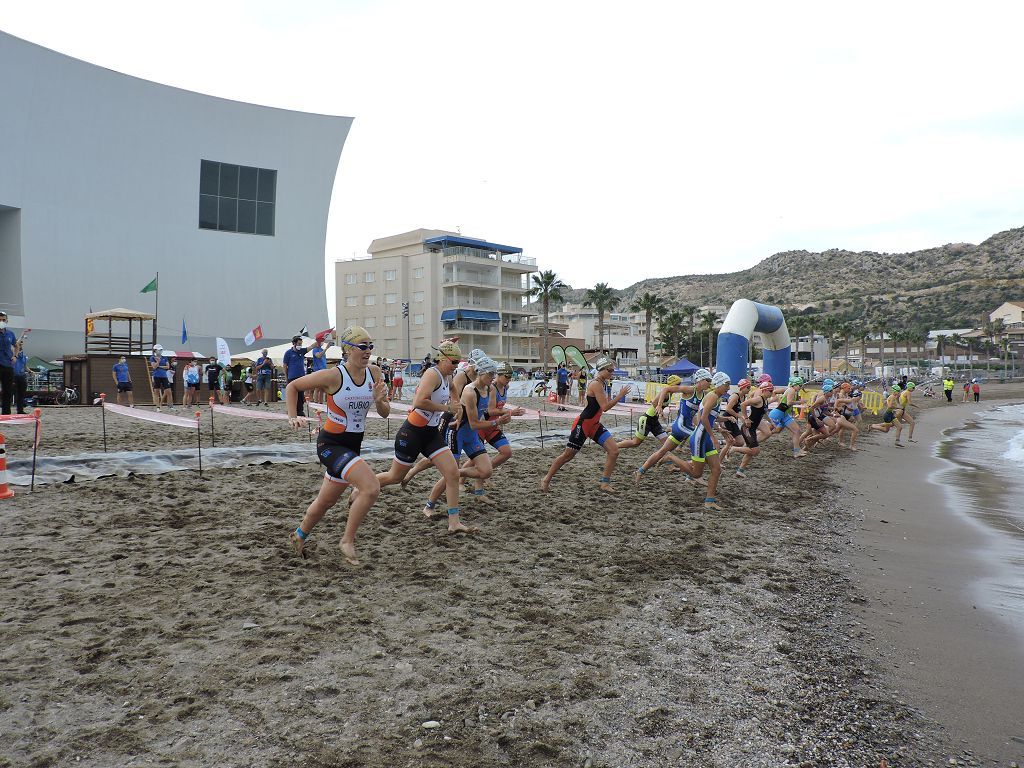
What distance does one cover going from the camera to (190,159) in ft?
144

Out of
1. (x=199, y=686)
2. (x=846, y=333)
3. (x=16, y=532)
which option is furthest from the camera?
(x=846, y=333)

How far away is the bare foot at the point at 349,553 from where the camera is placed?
526cm

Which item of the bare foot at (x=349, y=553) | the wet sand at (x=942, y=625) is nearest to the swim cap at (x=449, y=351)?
the bare foot at (x=349, y=553)

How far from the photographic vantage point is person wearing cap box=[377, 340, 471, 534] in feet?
20.1

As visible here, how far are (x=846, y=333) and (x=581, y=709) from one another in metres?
99.4

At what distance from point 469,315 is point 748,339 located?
45082 mm

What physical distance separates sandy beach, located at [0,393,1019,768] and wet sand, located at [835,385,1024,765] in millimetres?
45

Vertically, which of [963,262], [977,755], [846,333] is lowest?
[977,755]

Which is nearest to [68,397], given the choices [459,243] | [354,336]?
[354,336]

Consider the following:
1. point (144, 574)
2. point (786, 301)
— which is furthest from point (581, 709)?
point (786, 301)

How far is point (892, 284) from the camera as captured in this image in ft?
457

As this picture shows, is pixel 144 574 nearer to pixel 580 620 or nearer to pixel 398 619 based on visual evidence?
pixel 398 619

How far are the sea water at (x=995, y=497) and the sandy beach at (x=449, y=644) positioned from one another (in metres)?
0.55

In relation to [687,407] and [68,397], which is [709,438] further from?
[68,397]
